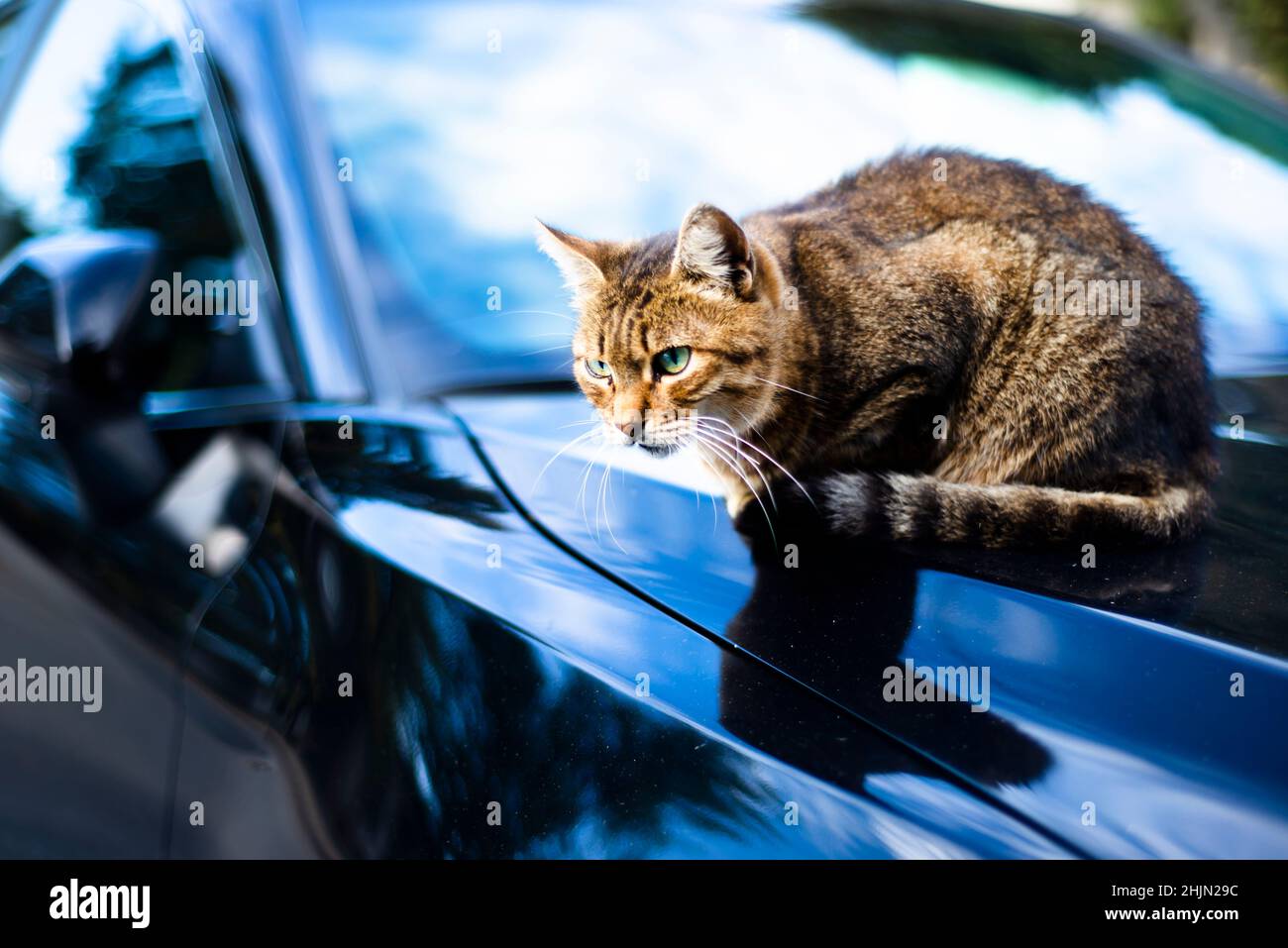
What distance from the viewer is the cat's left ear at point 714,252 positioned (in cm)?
176

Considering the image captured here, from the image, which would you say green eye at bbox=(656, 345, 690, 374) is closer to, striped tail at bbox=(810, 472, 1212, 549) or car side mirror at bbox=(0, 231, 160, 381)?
striped tail at bbox=(810, 472, 1212, 549)

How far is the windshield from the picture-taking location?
2.15 metres

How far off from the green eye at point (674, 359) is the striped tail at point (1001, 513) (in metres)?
0.36

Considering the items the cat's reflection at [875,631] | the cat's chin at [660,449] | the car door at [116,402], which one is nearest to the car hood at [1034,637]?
the cat's reflection at [875,631]

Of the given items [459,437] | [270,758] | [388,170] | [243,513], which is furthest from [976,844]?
[388,170]

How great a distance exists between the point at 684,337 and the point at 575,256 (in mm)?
267

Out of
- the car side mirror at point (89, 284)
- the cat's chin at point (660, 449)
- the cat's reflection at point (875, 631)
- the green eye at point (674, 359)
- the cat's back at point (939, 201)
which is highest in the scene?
the cat's back at point (939, 201)

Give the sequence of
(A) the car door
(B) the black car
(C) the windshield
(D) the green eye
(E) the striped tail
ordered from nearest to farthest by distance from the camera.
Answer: (B) the black car
(E) the striped tail
(A) the car door
(D) the green eye
(C) the windshield

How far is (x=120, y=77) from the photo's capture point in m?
2.47

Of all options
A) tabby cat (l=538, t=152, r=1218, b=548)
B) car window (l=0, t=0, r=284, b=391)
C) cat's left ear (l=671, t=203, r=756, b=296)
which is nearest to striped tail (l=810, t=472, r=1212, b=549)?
tabby cat (l=538, t=152, r=1218, b=548)

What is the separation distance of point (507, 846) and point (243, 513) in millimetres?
1140

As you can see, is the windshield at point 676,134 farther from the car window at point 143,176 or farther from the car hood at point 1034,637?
the car hood at point 1034,637
